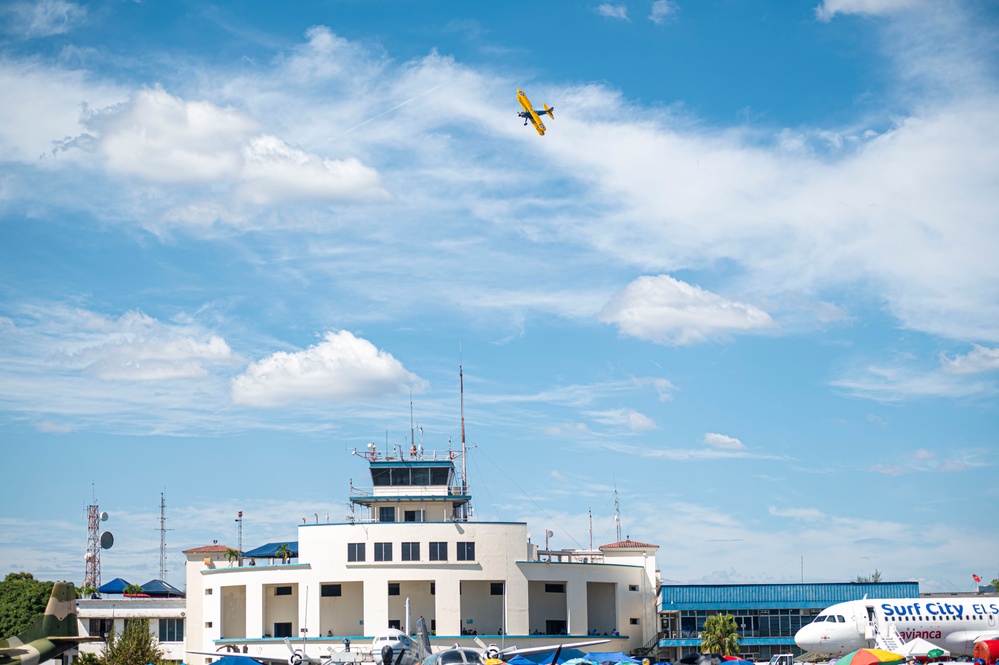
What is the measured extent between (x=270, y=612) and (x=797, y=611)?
4383 centimetres

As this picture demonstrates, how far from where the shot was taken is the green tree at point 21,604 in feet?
360

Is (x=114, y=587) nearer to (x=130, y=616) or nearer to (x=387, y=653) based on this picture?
(x=130, y=616)

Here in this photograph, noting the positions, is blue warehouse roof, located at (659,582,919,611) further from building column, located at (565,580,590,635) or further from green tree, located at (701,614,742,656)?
building column, located at (565,580,590,635)

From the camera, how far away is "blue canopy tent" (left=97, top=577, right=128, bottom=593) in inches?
5389

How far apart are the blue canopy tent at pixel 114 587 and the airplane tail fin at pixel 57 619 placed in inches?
2769

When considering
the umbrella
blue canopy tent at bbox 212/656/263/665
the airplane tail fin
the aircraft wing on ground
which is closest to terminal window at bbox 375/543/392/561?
blue canopy tent at bbox 212/656/263/665

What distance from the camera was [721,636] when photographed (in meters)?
99.9

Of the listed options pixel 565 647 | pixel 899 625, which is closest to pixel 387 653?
pixel 565 647

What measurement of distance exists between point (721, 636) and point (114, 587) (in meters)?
71.7

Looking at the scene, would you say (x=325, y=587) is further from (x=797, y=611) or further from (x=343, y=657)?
(x=797, y=611)

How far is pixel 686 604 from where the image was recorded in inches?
4104

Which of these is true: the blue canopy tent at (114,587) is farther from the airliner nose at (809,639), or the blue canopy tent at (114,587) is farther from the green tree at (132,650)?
the airliner nose at (809,639)

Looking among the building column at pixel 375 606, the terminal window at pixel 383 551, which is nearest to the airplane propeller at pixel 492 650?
the building column at pixel 375 606

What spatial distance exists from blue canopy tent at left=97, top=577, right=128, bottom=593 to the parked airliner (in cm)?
8601
